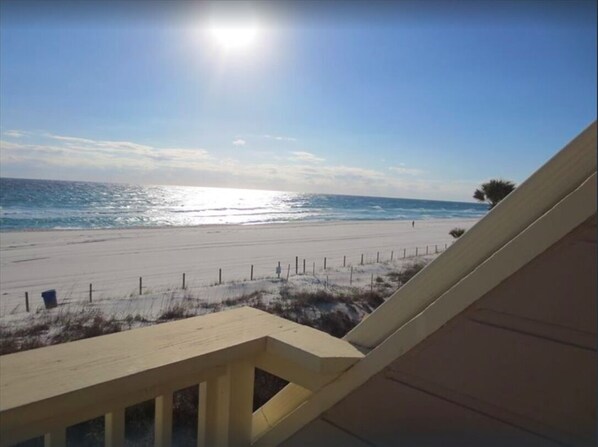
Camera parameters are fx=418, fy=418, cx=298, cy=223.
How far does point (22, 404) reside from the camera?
29.9 inches

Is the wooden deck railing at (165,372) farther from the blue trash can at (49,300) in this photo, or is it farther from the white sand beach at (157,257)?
the blue trash can at (49,300)

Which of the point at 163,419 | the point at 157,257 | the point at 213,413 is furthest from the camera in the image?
the point at 157,257

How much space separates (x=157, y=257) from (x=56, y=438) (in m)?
21.4

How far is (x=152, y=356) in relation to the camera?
997 mm

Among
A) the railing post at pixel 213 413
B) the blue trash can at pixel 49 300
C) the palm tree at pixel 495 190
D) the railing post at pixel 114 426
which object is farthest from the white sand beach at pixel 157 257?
the railing post at pixel 114 426

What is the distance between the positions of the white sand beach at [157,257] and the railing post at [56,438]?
1079cm

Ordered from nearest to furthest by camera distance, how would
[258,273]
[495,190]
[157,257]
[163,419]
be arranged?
[163,419] → [495,190] → [258,273] → [157,257]

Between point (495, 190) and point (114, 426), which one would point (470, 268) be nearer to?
point (114, 426)

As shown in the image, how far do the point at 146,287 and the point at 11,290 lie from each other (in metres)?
4.32

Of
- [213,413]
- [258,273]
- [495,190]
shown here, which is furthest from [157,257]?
[213,413]

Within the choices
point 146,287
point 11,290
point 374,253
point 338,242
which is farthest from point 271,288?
point 338,242

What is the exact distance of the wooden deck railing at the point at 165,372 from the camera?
2.69 feet

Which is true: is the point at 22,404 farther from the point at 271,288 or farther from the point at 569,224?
the point at 271,288

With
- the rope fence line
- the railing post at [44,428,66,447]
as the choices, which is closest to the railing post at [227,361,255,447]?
the railing post at [44,428,66,447]
